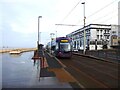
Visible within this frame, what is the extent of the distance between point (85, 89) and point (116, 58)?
2450cm

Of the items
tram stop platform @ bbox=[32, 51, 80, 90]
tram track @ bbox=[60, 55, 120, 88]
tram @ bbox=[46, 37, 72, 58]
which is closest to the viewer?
tram stop platform @ bbox=[32, 51, 80, 90]

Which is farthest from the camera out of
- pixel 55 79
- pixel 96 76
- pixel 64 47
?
pixel 64 47

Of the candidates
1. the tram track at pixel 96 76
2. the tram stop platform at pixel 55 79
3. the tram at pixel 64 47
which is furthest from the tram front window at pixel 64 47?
the tram stop platform at pixel 55 79

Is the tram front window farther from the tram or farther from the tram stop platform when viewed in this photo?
the tram stop platform

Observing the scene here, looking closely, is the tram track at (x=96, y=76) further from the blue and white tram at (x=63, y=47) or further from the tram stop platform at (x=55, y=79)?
the blue and white tram at (x=63, y=47)

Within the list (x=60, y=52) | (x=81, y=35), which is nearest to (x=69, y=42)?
(x=60, y=52)

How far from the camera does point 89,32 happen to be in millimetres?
143375

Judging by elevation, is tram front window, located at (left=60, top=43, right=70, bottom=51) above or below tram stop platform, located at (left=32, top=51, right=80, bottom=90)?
above

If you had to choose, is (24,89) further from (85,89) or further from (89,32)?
(89,32)

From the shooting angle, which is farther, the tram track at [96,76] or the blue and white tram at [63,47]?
the blue and white tram at [63,47]

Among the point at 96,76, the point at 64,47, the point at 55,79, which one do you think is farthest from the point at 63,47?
the point at 55,79

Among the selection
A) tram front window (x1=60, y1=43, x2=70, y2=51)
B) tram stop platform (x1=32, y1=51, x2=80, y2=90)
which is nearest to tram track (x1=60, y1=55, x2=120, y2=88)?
tram stop platform (x1=32, y1=51, x2=80, y2=90)

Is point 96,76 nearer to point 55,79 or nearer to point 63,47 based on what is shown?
point 55,79

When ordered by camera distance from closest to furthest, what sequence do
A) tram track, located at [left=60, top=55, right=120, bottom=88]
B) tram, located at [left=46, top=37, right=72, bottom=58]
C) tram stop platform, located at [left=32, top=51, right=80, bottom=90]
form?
tram stop platform, located at [left=32, top=51, right=80, bottom=90] < tram track, located at [left=60, top=55, right=120, bottom=88] < tram, located at [left=46, top=37, right=72, bottom=58]
